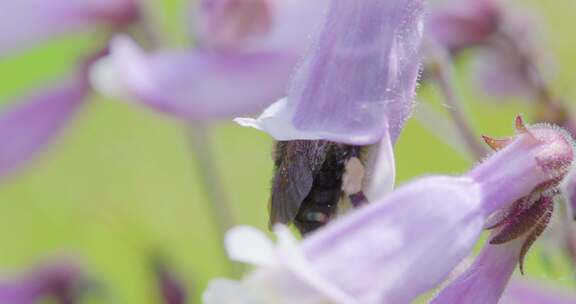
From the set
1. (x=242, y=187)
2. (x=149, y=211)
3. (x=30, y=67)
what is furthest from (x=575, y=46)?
(x=30, y=67)

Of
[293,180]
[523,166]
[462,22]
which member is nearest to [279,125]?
[293,180]

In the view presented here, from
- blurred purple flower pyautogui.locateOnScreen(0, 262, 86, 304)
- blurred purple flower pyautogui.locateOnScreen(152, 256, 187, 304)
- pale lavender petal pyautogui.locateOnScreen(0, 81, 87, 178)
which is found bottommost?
blurred purple flower pyautogui.locateOnScreen(152, 256, 187, 304)

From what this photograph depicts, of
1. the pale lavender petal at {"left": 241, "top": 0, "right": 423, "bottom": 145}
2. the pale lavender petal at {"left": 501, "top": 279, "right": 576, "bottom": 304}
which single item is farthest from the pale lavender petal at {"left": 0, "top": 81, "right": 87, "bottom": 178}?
the pale lavender petal at {"left": 241, "top": 0, "right": 423, "bottom": 145}

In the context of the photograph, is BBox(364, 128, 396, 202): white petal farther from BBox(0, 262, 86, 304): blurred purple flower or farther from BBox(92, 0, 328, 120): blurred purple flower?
BBox(0, 262, 86, 304): blurred purple flower

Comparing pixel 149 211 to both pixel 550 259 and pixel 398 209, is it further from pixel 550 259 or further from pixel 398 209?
pixel 398 209

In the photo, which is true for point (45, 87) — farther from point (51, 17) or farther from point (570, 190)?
point (570, 190)

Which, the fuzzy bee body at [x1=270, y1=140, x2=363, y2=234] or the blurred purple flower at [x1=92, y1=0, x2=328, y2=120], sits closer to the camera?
the fuzzy bee body at [x1=270, y1=140, x2=363, y2=234]

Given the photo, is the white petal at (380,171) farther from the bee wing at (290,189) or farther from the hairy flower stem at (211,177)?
the hairy flower stem at (211,177)
